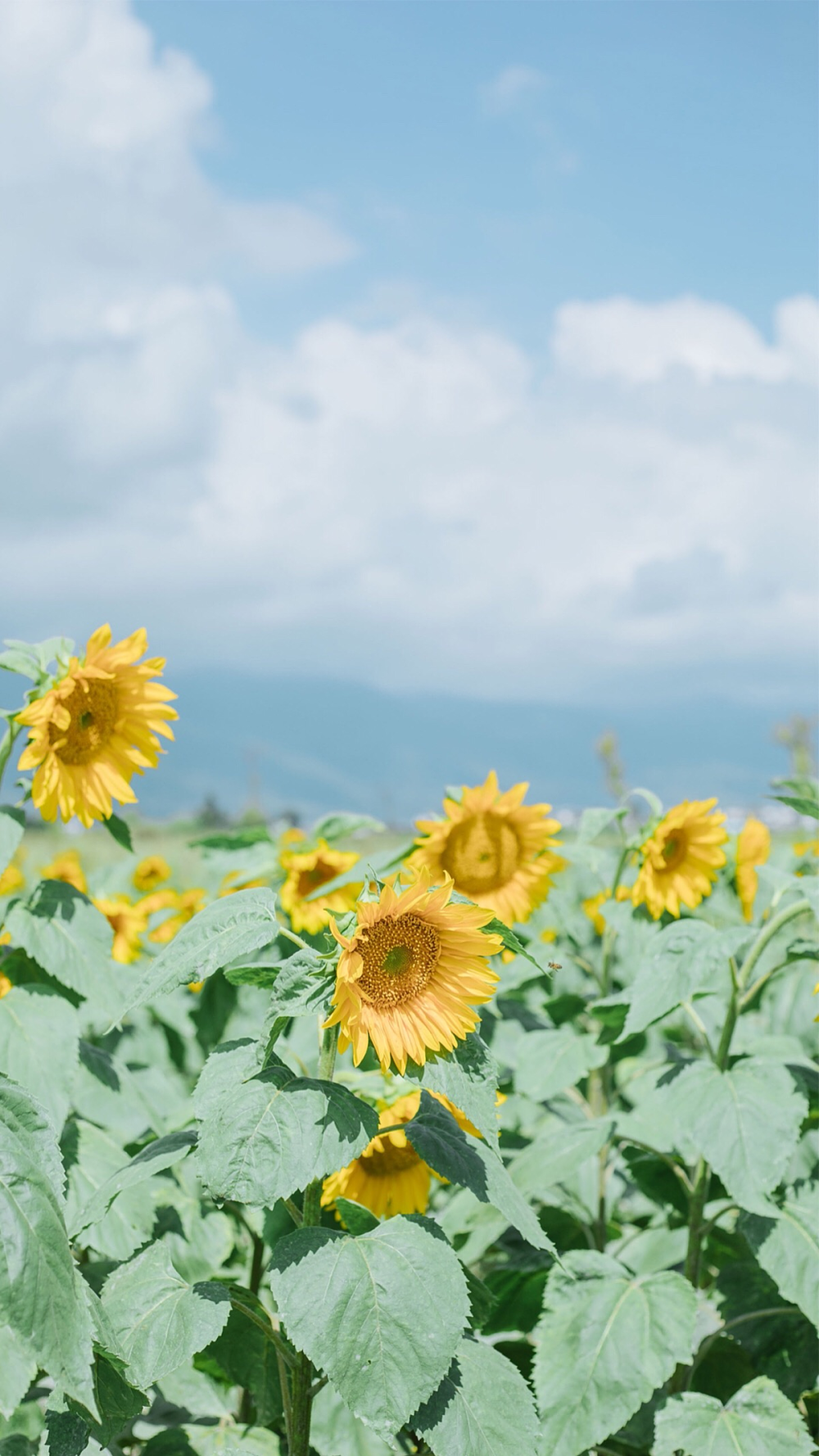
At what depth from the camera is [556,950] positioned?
4.57 meters

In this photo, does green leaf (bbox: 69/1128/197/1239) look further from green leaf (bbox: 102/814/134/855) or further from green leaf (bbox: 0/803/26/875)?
green leaf (bbox: 102/814/134/855)

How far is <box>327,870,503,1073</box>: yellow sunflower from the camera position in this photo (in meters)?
2.05

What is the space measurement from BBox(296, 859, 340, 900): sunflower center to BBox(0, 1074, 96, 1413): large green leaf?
2.30m

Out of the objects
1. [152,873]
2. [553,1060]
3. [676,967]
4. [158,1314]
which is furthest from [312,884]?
[152,873]

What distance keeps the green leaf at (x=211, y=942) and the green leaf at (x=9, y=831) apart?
59 centimetres

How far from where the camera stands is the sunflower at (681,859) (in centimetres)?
358

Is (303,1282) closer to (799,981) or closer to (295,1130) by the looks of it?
(295,1130)

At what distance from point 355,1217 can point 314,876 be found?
1906mm

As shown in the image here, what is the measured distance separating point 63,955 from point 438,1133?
1081 millimetres

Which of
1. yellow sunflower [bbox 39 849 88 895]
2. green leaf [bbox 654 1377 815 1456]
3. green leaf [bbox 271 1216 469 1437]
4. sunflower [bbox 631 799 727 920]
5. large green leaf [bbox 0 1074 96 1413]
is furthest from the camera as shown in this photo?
yellow sunflower [bbox 39 849 88 895]

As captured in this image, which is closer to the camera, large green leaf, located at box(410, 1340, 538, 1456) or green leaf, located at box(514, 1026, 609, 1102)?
Result: large green leaf, located at box(410, 1340, 538, 1456)

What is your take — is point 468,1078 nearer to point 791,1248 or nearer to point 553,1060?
point 791,1248

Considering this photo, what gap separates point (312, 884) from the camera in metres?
4.01

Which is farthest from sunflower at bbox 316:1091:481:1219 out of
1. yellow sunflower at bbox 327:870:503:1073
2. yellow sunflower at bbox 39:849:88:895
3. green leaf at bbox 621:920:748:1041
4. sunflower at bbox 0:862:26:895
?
sunflower at bbox 0:862:26:895
